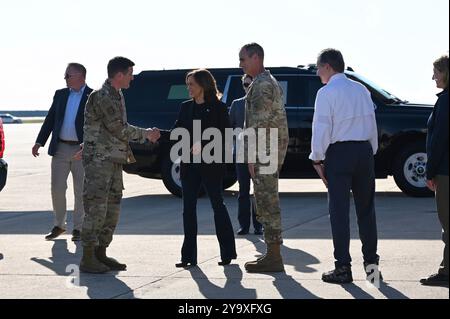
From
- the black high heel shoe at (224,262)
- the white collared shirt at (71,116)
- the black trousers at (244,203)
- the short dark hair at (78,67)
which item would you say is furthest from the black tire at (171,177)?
the black high heel shoe at (224,262)

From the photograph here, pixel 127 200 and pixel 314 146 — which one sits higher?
pixel 314 146

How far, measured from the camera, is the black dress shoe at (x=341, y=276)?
829 cm

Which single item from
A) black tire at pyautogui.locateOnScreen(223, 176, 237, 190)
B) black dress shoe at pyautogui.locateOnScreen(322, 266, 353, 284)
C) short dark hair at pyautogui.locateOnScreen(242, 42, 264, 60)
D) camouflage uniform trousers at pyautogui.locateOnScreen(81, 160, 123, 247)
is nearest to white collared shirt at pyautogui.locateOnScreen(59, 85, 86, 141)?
camouflage uniform trousers at pyautogui.locateOnScreen(81, 160, 123, 247)

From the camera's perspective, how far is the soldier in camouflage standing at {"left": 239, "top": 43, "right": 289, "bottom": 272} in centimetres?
890

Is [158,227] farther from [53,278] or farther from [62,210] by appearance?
[53,278]

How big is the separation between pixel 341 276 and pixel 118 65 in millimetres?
2550

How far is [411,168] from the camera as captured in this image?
15477 millimetres

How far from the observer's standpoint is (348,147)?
27.1 ft

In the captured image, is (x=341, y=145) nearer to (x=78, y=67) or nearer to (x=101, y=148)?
(x=101, y=148)

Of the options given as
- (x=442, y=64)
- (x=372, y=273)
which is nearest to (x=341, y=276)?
(x=372, y=273)

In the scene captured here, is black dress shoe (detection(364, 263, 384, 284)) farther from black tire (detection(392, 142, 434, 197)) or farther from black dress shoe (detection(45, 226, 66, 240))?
black tire (detection(392, 142, 434, 197))

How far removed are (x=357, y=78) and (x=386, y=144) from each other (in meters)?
1.12
